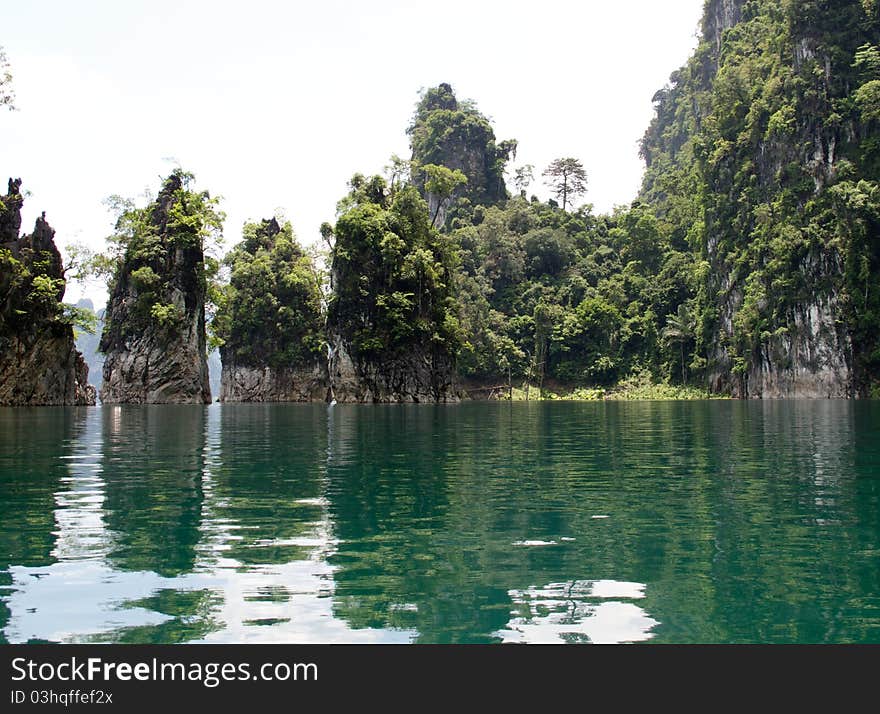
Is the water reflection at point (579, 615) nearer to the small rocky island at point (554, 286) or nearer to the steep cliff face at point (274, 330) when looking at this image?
the small rocky island at point (554, 286)

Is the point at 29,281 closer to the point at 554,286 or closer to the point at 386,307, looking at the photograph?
the point at 386,307

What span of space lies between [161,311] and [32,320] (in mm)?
11735

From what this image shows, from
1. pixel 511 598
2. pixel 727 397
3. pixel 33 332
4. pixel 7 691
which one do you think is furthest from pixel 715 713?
pixel 727 397

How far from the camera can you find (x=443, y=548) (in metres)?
10.2

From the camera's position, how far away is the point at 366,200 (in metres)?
75.0

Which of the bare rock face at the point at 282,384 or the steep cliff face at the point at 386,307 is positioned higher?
the steep cliff face at the point at 386,307

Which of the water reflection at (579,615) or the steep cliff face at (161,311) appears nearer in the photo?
the water reflection at (579,615)

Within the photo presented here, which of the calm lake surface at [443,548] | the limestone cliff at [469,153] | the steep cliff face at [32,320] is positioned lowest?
the calm lake surface at [443,548]

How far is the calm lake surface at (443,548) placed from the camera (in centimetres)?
717

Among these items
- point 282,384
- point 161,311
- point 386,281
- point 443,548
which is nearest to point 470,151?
point 282,384

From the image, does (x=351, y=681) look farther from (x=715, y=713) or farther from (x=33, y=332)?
(x=33, y=332)

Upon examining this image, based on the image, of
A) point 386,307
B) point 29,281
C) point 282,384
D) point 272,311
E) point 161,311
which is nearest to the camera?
point 29,281

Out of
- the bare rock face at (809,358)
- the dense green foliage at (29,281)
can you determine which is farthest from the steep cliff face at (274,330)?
the bare rock face at (809,358)

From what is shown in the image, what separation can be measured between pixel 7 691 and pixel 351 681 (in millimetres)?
2462
